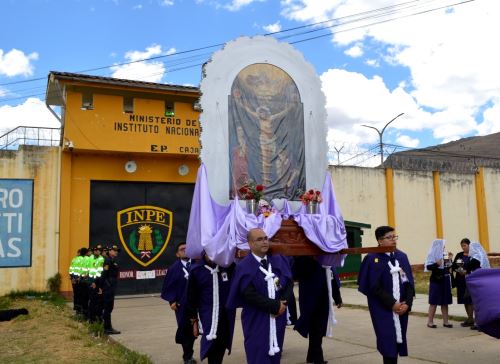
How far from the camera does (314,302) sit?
7.50m

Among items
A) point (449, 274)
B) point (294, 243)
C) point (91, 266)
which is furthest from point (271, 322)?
point (91, 266)

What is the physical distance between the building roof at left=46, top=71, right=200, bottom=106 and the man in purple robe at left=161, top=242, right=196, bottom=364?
10.5 metres

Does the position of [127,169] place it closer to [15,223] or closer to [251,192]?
[15,223]

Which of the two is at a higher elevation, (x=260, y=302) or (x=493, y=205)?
(x=493, y=205)

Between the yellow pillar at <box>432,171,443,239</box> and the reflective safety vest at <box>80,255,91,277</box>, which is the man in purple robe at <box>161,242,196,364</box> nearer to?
the reflective safety vest at <box>80,255,91,277</box>

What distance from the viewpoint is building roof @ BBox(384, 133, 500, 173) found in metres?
25.7

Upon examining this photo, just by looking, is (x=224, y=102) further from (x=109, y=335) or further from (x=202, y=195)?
(x=109, y=335)

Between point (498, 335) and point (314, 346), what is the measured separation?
248 centimetres

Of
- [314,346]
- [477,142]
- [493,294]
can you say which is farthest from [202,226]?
[477,142]

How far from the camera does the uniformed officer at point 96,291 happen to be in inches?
445

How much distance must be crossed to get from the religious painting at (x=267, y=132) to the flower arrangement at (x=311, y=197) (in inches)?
10.7

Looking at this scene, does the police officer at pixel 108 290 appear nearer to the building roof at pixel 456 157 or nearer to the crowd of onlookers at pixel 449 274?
the crowd of onlookers at pixel 449 274

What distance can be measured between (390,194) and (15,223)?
15.0 meters

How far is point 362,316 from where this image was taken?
39.2 feet
